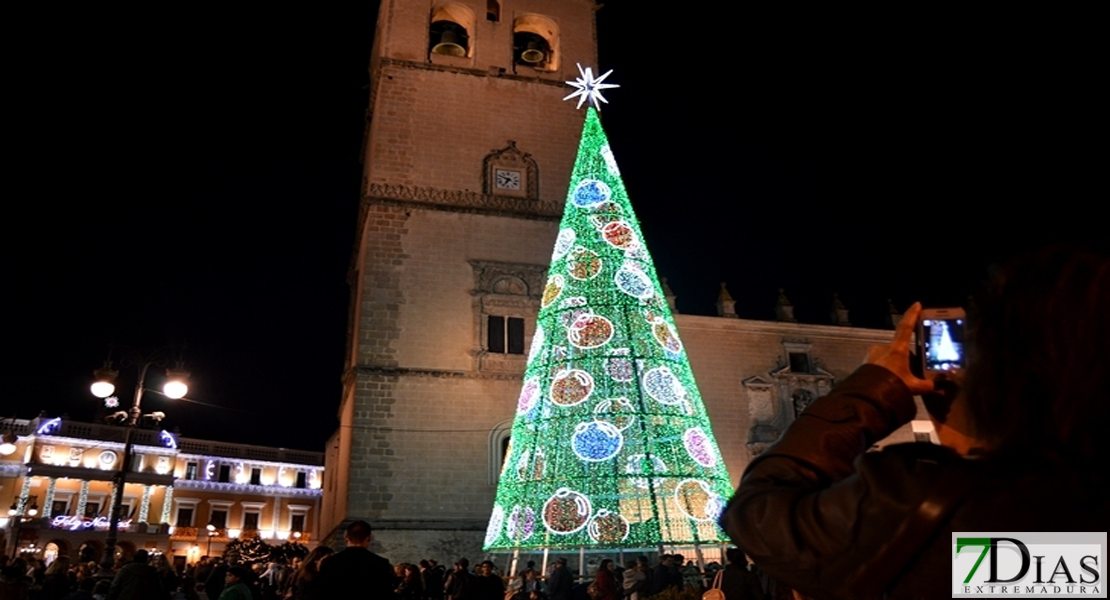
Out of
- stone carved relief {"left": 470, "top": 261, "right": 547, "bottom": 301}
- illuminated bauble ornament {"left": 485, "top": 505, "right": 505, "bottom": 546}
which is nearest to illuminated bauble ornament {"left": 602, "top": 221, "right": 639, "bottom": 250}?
illuminated bauble ornament {"left": 485, "top": 505, "right": 505, "bottom": 546}

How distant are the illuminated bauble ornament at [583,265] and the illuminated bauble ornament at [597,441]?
7.07 ft

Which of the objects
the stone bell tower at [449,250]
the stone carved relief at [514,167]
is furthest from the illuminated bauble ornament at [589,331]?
the stone carved relief at [514,167]

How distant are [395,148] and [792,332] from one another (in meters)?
11.3

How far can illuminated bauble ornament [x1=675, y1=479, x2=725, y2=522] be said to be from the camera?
948cm

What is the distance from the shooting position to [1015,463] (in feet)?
3.06

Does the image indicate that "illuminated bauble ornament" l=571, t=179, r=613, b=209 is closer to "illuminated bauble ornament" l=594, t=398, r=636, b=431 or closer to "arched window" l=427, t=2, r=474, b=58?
"illuminated bauble ornament" l=594, t=398, r=636, b=431

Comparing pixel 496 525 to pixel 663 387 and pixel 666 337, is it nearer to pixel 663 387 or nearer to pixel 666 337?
pixel 663 387

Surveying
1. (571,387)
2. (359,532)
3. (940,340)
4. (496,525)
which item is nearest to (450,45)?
(571,387)

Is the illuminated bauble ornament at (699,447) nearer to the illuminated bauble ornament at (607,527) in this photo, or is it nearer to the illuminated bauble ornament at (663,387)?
the illuminated bauble ornament at (663,387)

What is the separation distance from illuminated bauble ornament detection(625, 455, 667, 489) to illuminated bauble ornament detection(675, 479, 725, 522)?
29 centimetres

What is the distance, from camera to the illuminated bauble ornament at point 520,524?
963 cm

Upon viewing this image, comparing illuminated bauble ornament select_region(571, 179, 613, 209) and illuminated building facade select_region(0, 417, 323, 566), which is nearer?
illuminated bauble ornament select_region(571, 179, 613, 209)

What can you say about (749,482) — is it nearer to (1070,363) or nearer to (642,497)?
(1070,363)

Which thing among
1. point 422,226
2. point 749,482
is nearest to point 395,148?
point 422,226
